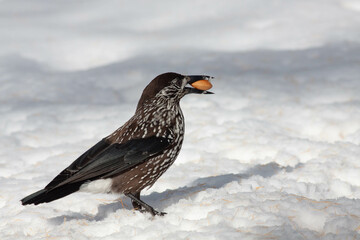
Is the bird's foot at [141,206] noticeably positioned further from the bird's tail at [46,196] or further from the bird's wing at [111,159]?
the bird's tail at [46,196]

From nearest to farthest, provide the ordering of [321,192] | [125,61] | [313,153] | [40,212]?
[40,212] < [321,192] < [313,153] < [125,61]

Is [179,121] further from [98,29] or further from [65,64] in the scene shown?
[98,29]

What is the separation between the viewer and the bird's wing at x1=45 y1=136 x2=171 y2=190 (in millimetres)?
4652

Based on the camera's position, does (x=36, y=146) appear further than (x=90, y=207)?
Yes

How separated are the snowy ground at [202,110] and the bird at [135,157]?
0.29 meters

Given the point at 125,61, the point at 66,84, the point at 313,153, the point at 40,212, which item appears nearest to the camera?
the point at 40,212

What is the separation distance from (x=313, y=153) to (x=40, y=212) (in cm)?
313

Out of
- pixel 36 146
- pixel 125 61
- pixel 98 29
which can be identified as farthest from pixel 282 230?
pixel 98 29

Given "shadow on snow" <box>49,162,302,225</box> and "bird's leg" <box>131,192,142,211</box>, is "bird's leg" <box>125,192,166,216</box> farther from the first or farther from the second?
"shadow on snow" <box>49,162,302,225</box>

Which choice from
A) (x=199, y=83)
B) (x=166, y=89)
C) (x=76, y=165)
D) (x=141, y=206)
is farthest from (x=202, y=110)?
(x=76, y=165)

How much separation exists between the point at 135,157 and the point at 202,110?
348 centimetres

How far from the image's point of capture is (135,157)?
4742mm

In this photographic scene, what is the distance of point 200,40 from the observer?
455 inches

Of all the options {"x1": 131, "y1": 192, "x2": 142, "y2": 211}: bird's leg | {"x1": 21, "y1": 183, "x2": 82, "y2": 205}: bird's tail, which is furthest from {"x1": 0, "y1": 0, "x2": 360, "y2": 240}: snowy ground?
{"x1": 21, "y1": 183, "x2": 82, "y2": 205}: bird's tail
